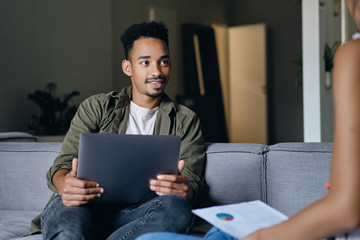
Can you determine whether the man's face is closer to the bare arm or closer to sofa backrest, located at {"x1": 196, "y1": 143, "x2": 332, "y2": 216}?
sofa backrest, located at {"x1": 196, "y1": 143, "x2": 332, "y2": 216}

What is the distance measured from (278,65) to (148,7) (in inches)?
108

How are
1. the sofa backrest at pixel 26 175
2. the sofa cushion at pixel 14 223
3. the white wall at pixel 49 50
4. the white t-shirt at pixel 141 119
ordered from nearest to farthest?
1. the sofa cushion at pixel 14 223
2. the white t-shirt at pixel 141 119
3. the sofa backrest at pixel 26 175
4. the white wall at pixel 49 50

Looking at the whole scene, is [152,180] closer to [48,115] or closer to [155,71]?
[155,71]

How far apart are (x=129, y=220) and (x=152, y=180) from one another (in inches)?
7.5

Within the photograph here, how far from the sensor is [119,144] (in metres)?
1.43

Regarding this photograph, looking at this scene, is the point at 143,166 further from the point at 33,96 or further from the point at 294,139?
the point at 294,139

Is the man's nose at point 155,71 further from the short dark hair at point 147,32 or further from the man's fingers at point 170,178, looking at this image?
the man's fingers at point 170,178

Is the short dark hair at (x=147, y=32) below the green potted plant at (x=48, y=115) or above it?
above

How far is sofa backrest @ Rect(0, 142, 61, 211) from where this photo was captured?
83.9 inches

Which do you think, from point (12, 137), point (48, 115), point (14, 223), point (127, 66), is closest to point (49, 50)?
point (48, 115)

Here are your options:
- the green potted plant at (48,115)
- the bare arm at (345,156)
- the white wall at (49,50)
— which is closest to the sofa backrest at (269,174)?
the bare arm at (345,156)

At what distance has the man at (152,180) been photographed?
145 centimetres

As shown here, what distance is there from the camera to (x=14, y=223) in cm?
190

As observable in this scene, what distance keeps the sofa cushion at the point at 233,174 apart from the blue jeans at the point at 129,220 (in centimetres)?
36
